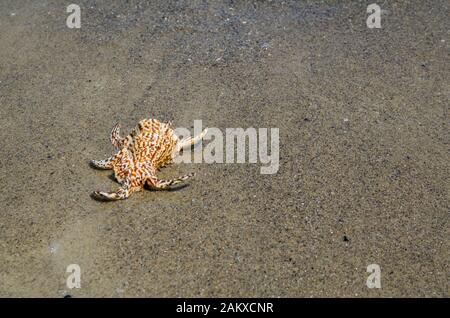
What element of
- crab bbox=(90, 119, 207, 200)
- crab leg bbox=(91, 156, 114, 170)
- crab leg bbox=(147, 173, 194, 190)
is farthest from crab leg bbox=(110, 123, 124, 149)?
crab leg bbox=(147, 173, 194, 190)

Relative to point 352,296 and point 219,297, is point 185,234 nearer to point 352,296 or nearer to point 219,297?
point 219,297

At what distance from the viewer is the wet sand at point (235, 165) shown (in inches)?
159

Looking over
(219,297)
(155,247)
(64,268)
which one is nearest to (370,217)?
(219,297)

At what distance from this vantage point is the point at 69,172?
15.9 feet

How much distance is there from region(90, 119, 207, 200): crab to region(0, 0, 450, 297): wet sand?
0.39 feet

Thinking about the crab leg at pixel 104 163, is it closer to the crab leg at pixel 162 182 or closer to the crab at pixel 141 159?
the crab at pixel 141 159

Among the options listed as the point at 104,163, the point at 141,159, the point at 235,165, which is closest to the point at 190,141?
the point at 235,165

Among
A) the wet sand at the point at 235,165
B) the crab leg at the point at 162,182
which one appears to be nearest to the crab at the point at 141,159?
the crab leg at the point at 162,182

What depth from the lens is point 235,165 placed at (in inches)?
197

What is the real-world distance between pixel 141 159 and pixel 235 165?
95cm

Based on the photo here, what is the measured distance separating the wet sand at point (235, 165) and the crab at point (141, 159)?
12 centimetres

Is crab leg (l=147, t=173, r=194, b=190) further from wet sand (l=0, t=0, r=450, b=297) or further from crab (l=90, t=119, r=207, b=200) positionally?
wet sand (l=0, t=0, r=450, b=297)

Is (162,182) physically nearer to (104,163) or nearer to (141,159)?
(141,159)

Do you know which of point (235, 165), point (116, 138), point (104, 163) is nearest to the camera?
point (104, 163)
